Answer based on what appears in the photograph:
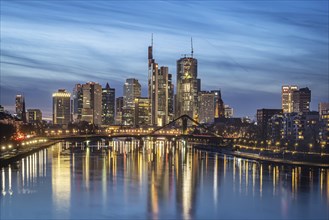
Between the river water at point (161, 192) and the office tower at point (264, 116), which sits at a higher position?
the office tower at point (264, 116)

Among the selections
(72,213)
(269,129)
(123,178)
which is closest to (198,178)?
(123,178)

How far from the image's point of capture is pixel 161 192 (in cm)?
3734

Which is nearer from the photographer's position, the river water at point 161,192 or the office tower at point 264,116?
the river water at point 161,192

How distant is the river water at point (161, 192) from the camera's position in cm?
3053

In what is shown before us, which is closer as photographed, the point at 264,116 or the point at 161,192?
the point at 161,192

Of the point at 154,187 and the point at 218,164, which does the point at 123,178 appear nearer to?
the point at 154,187

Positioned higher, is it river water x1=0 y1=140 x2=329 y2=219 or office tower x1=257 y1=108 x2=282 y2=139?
office tower x1=257 y1=108 x2=282 y2=139

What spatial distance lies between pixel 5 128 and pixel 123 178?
27.0 meters

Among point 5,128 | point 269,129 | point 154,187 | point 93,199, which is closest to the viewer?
point 93,199

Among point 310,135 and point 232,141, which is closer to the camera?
point 310,135

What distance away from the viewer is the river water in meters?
30.5

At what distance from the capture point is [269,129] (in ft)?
337

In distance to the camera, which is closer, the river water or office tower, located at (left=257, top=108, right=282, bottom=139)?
the river water

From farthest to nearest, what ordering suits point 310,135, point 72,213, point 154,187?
1. point 310,135
2. point 154,187
3. point 72,213
